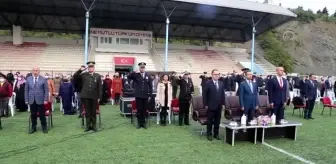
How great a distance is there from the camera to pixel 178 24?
3194cm

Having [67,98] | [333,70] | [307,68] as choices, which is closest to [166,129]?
[67,98]

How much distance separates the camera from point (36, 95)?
25.8ft

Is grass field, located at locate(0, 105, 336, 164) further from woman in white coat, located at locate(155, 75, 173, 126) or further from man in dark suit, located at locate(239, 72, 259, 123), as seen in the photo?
man in dark suit, located at locate(239, 72, 259, 123)

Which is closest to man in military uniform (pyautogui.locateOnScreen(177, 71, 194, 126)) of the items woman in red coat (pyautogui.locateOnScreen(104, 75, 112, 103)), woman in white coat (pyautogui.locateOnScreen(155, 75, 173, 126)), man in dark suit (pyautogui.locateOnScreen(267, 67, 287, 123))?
woman in white coat (pyautogui.locateOnScreen(155, 75, 173, 126))

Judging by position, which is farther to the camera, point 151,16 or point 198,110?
point 151,16

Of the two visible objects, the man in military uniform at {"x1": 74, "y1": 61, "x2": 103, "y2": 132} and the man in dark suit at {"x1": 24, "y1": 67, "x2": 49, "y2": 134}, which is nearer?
the man in dark suit at {"x1": 24, "y1": 67, "x2": 49, "y2": 134}

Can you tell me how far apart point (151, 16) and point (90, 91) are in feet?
69.2

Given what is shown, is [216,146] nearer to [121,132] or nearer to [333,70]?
[121,132]

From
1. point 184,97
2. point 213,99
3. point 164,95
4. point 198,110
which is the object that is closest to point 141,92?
point 164,95

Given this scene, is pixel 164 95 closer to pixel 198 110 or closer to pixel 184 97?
pixel 184 97

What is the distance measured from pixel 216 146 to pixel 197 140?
2.15ft

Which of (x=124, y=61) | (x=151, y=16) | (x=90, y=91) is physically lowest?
(x=90, y=91)

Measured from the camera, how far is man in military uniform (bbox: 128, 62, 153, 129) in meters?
8.85

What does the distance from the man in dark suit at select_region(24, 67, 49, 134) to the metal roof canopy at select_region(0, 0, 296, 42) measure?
16.6m
